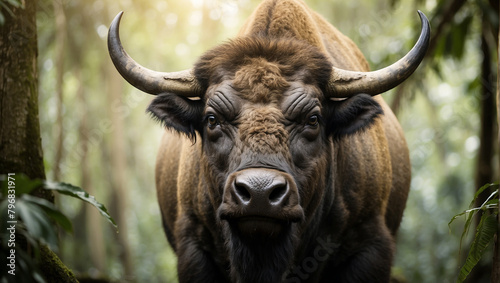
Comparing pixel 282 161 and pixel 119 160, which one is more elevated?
pixel 119 160

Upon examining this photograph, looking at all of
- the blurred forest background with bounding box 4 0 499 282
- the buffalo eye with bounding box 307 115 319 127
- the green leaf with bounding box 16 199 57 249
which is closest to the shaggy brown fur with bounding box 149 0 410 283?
the buffalo eye with bounding box 307 115 319 127

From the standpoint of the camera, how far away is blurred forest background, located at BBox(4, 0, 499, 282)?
1123cm

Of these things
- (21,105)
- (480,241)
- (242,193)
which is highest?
(21,105)

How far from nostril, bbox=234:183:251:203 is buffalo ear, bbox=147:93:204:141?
1294mm

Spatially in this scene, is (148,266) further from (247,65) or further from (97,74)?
(247,65)

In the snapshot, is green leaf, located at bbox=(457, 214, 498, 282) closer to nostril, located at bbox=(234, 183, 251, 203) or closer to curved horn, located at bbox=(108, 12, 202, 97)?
nostril, located at bbox=(234, 183, 251, 203)

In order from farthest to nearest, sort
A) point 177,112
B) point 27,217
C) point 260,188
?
1. point 177,112
2. point 260,188
3. point 27,217

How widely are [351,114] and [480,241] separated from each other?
5.30 feet

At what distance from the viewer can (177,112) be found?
534cm

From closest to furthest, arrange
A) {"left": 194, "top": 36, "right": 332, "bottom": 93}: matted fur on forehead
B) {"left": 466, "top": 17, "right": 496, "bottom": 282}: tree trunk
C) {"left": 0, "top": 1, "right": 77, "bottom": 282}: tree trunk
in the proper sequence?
{"left": 0, "top": 1, "right": 77, "bottom": 282}: tree trunk, {"left": 194, "top": 36, "right": 332, "bottom": 93}: matted fur on forehead, {"left": 466, "top": 17, "right": 496, "bottom": 282}: tree trunk

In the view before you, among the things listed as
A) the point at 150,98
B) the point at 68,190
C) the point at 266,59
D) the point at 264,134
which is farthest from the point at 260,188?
the point at 150,98

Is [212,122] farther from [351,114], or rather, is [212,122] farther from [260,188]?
[351,114]

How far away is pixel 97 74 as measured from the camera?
23.0m

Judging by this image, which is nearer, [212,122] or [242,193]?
[242,193]
